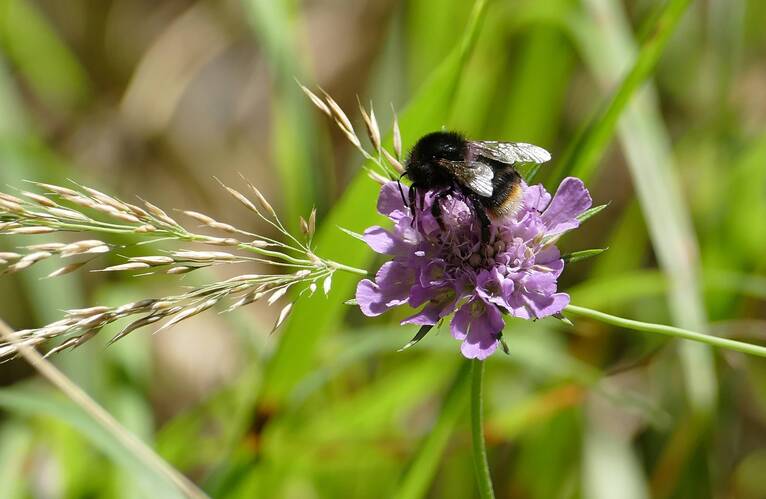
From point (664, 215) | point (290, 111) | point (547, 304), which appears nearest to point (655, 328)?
point (547, 304)

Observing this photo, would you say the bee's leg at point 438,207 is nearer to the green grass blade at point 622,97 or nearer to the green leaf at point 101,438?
the green grass blade at point 622,97

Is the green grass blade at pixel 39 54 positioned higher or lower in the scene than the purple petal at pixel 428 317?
higher

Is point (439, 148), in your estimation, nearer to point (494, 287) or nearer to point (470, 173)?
point (470, 173)

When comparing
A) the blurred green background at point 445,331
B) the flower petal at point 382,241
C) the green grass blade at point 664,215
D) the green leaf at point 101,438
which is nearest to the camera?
the flower petal at point 382,241

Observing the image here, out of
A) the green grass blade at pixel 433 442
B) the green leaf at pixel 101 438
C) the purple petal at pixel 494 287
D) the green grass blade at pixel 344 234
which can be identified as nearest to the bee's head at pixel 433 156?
the purple petal at pixel 494 287

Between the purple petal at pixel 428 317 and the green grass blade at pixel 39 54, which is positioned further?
the green grass blade at pixel 39 54

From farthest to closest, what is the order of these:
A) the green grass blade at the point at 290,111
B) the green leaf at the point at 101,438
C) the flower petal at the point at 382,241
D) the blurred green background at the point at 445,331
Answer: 1. the green grass blade at the point at 290,111
2. the blurred green background at the point at 445,331
3. the green leaf at the point at 101,438
4. the flower petal at the point at 382,241

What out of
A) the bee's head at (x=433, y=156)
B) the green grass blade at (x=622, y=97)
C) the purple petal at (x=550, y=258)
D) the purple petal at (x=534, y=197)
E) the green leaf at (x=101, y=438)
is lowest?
the green leaf at (x=101, y=438)
